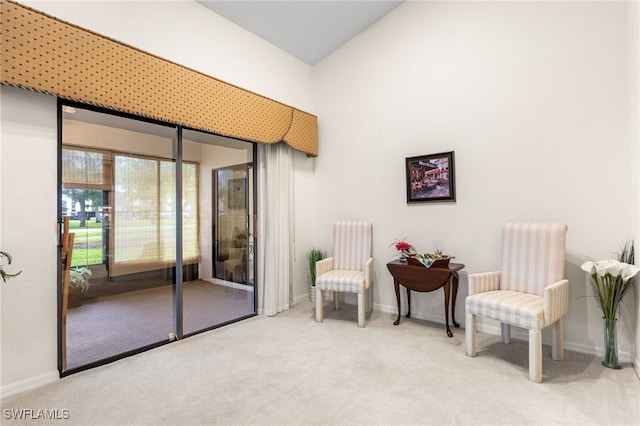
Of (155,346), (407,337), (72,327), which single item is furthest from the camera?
(407,337)

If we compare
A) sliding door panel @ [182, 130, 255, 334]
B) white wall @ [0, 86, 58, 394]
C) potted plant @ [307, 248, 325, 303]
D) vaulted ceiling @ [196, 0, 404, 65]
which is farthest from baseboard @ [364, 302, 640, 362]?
vaulted ceiling @ [196, 0, 404, 65]

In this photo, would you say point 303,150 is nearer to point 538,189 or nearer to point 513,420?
point 538,189

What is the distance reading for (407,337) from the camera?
288cm

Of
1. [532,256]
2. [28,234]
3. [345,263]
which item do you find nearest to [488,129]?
[532,256]

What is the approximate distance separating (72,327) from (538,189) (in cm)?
412

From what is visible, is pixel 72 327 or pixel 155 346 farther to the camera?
pixel 155 346

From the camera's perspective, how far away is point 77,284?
2488 millimetres

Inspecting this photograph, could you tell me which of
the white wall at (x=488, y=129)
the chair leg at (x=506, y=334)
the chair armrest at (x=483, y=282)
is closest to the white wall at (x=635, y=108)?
the white wall at (x=488, y=129)

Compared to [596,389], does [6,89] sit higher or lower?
higher

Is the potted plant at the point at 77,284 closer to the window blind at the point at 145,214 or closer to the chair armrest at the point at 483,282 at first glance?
the window blind at the point at 145,214

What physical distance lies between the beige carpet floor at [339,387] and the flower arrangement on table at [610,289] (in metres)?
0.14

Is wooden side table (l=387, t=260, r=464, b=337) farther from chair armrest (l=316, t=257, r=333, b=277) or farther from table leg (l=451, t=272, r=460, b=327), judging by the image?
chair armrest (l=316, t=257, r=333, b=277)

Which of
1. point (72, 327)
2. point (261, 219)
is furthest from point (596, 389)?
point (72, 327)

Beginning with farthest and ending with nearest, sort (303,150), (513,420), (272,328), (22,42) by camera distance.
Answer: (303,150)
(272,328)
(22,42)
(513,420)
